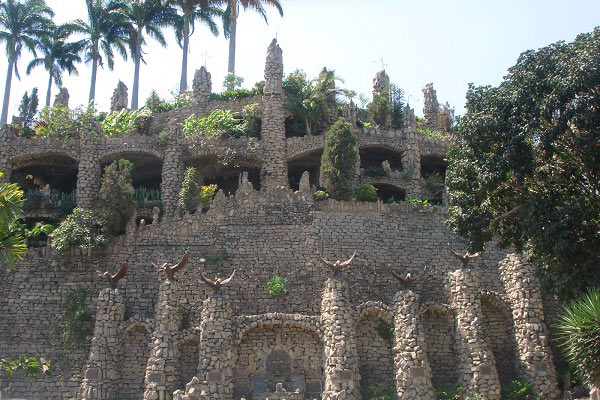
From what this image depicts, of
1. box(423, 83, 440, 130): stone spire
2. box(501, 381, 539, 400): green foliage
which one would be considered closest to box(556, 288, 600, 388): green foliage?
box(501, 381, 539, 400): green foliage

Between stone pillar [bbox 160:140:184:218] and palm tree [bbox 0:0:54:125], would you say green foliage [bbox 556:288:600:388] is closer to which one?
stone pillar [bbox 160:140:184:218]

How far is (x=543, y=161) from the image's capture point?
2148 centimetres

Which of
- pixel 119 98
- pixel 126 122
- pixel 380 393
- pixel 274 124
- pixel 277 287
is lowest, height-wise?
pixel 380 393

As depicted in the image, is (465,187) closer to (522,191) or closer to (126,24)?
(522,191)

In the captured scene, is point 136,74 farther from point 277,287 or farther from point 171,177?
point 277,287

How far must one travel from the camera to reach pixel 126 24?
148 feet

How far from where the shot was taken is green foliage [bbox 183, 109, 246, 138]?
35.5m

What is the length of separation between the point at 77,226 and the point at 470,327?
54.2 feet

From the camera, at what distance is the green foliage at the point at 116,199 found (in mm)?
30688

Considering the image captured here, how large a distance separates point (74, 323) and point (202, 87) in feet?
54.3

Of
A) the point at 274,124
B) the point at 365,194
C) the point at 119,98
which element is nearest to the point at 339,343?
the point at 365,194

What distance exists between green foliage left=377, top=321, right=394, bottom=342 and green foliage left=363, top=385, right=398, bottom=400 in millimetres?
1936

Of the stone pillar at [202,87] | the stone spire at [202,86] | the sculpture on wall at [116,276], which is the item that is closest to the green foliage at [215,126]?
the stone pillar at [202,87]

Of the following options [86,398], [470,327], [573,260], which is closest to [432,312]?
[470,327]
